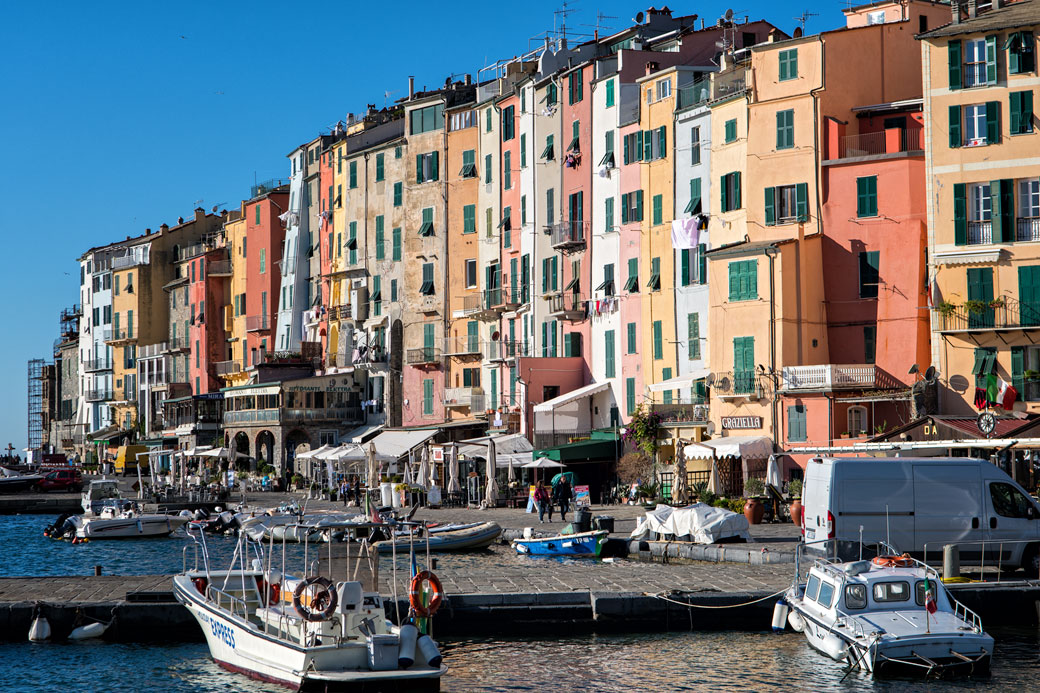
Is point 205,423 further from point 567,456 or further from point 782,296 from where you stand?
point 782,296

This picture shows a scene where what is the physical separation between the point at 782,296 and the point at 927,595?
28.0 m

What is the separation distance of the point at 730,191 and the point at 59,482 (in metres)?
55.1

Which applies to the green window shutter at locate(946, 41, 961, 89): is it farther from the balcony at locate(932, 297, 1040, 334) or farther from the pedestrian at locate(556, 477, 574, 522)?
the pedestrian at locate(556, 477, 574, 522)

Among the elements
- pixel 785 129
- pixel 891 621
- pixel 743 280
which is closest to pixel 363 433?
pixel 743 280

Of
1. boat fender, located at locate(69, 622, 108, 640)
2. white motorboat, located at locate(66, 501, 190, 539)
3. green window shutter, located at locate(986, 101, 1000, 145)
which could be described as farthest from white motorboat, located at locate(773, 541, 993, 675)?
white motorboat, located at locate(66, 501, 190, 539)

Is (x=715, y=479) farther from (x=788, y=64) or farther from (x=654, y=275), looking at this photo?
(x=788, y=64)

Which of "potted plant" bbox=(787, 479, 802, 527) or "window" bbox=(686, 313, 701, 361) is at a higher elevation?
"window" bbox=(686, 313, 701, 361)

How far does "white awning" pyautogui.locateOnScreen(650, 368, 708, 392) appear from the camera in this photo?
55281 mm

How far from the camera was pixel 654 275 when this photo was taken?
198 ft

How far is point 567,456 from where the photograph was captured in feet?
195

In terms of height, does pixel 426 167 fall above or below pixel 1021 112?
above

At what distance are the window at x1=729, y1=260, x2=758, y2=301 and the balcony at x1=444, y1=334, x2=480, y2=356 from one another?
24820 millimetres

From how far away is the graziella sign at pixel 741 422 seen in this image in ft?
171

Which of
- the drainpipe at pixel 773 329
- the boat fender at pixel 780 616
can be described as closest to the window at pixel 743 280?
the drainpipe at pixel 773 329
